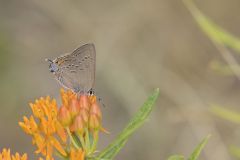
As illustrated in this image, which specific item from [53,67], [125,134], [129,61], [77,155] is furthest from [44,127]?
[129,61]

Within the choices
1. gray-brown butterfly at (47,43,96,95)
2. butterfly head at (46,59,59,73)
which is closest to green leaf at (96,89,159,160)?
gray-brown butterfly at (47,43,96,95)

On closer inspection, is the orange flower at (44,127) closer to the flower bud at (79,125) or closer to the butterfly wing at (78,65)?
the flower bud at (79,125)

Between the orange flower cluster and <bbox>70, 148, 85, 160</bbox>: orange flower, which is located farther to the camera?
the orange flower cluster

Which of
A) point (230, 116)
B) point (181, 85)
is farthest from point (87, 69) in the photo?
point (181, 85)

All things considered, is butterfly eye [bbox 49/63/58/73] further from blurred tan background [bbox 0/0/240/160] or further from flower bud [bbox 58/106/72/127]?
blurred tan background [bbox 0/0/240/160]

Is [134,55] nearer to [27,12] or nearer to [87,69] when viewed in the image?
[27,12]

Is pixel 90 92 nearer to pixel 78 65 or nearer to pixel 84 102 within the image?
pixel 84 102

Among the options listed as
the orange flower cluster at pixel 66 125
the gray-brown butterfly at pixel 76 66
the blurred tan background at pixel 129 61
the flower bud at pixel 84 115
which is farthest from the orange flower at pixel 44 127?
the blurred tan background at pixel 129 61
